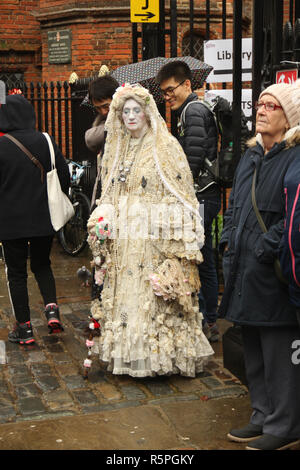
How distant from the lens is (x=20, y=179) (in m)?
5.63

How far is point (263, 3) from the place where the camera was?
15.3 feet

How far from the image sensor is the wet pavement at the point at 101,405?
13.1 feet

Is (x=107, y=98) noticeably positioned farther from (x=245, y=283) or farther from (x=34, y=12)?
(x=34, y=12)

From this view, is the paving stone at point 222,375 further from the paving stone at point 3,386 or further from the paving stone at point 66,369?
the paving stone at point 3,386

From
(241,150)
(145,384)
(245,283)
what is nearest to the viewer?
(245,283)

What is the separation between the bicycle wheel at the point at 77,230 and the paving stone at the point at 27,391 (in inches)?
169

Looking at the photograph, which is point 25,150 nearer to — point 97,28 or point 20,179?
point 20,179


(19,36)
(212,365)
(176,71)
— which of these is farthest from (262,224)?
(19,36)

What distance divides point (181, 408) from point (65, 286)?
342 centimetres

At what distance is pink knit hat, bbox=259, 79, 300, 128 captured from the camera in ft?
11.9

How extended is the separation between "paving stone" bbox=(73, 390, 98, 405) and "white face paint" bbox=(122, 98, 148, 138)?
184cm

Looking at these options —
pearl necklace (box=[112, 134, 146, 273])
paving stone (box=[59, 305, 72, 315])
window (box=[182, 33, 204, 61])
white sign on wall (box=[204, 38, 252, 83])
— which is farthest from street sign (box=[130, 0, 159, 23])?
window (box=[182, 33, 204, 61])

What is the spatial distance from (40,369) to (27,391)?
0.42m

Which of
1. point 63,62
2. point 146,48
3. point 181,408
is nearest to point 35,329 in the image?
point 181,408
